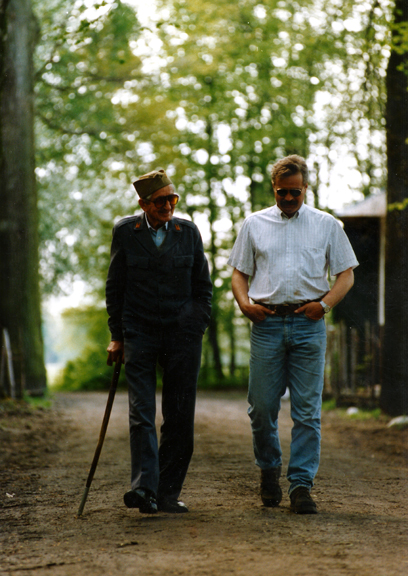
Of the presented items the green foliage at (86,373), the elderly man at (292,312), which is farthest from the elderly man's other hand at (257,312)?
the green foliage at (86,373)

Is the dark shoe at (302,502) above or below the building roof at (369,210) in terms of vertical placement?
below

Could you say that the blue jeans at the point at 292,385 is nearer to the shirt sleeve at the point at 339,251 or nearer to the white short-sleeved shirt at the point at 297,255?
the white short-sleeved shirt at the point at 297,255

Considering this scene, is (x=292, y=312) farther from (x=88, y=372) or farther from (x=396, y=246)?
(x=88, y=372)

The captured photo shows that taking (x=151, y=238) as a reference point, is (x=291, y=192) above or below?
above

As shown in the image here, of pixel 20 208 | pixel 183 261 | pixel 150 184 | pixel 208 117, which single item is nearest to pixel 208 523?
pixel 183 261

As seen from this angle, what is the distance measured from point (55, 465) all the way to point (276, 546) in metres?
3.74

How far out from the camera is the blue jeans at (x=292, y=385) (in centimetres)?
461

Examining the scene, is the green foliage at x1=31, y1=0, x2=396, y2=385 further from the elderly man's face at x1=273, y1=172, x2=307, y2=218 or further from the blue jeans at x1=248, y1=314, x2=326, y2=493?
the blue jeans at x1=248, y1=314, x2=326, y2=493

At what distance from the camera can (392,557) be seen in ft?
11.6

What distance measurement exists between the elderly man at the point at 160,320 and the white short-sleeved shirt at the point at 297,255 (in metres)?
0.43

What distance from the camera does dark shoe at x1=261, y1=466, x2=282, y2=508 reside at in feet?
15.3

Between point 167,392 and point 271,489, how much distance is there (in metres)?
0.85

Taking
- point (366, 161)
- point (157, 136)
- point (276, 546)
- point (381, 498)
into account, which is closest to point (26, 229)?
point (157, 136)

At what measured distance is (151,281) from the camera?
461 centimetres
